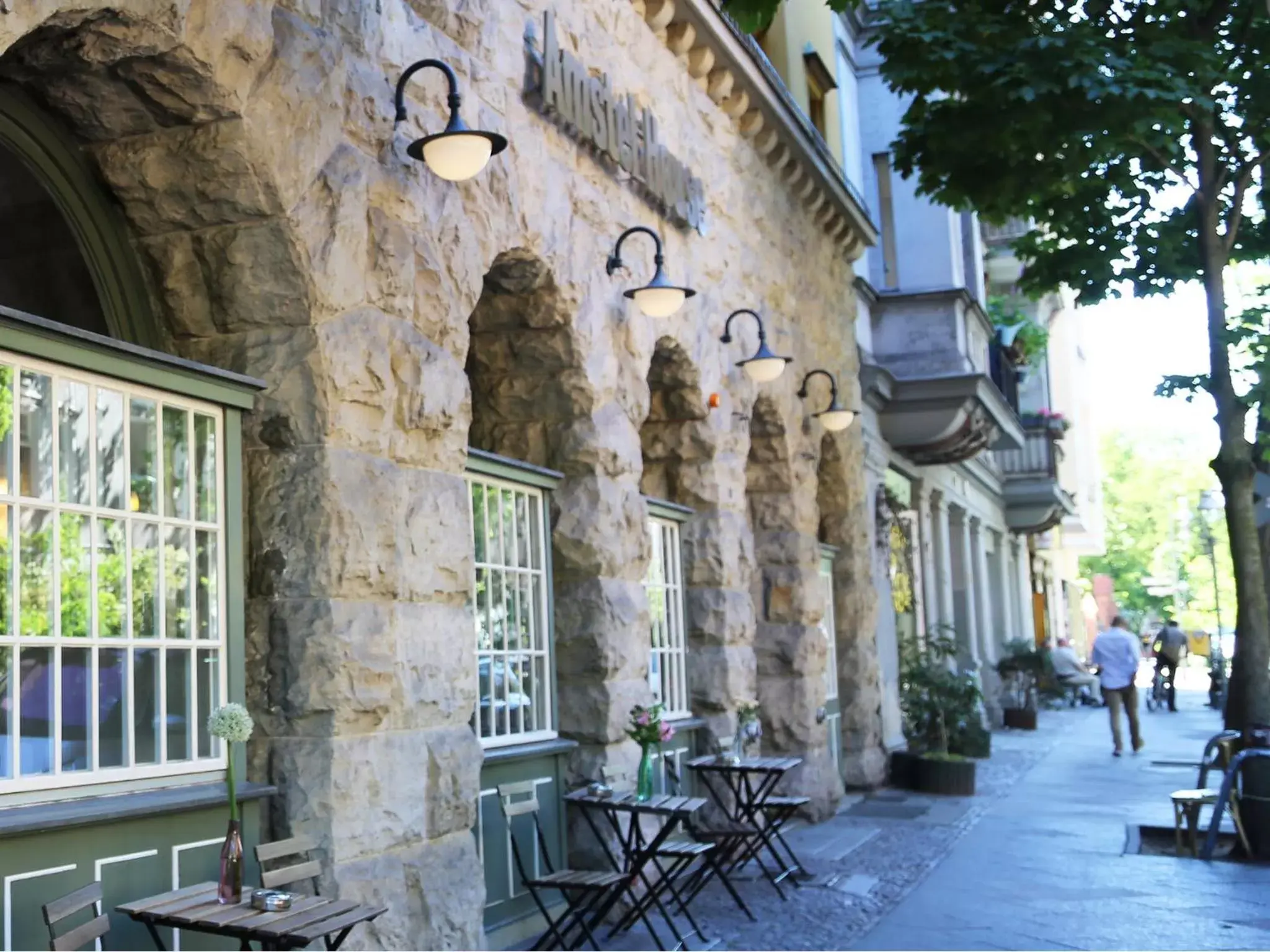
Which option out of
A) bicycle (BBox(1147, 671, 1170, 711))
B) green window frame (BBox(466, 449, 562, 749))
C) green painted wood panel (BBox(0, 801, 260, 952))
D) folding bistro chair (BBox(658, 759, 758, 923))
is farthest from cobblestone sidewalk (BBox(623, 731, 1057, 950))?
bicycle (BBox(1147, 671, 1170, 711))

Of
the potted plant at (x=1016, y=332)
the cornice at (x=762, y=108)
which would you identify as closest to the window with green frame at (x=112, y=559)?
the cornice at (x=762, y=108)

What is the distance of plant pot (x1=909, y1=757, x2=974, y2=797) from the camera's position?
12445mm

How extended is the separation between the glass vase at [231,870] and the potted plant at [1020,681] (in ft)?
58.4

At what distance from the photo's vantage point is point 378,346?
17.0 feet

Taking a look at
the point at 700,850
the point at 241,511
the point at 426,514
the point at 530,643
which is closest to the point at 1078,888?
the point at 700,850

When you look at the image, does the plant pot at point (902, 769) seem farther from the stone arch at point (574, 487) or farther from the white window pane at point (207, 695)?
the white window pane at point (207, 695)

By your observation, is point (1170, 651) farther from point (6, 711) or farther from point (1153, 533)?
point (1153, 533)

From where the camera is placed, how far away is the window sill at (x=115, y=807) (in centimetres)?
376

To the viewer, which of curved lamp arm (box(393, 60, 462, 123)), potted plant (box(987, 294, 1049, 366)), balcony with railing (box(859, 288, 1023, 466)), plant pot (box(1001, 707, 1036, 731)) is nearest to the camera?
curved lamp arm (box(393, 60, 462, 123))

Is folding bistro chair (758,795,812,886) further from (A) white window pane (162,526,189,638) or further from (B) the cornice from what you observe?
(B) the cornice

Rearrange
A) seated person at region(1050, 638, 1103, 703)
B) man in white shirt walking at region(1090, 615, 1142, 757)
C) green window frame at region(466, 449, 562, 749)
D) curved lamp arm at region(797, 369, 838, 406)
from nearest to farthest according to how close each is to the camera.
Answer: green window frame at region(466, 449, 562, 749), curved lamp arm at region(797, 369, 838, 406), man in white shirt walking at region(1090, 615, 1142, 757), seated person at region(1050, 638, 1103, 703)

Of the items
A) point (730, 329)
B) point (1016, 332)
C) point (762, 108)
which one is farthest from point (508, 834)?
point (1016, 332)

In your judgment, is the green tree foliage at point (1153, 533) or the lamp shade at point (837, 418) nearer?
the lamp shade at point (837, 418)

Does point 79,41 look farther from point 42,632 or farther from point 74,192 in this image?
point 42,632
